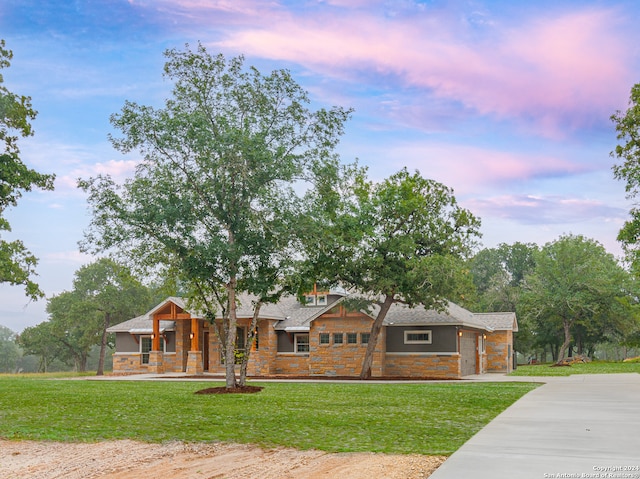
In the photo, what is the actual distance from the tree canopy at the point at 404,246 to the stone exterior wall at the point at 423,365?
2.69 m

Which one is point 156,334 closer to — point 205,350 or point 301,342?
point 205,350

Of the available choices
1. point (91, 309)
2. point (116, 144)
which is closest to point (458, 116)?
point (116, 144)

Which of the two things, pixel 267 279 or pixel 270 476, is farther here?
pixel 267 279

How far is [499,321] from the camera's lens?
1551 inches

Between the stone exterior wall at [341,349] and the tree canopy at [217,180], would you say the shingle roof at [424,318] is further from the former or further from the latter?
the tree canopy at [217,180]

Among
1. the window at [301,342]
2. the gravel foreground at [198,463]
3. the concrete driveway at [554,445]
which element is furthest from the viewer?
the window at [301,342]

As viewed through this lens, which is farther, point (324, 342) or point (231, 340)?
point (324, 342)

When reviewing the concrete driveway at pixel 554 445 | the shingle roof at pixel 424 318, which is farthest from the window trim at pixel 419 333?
the concrete driveway at pixel 554 445

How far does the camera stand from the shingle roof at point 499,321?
126ft

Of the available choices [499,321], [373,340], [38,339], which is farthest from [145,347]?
[38,339]

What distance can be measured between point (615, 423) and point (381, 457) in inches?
207

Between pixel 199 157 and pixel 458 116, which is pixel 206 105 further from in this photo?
pixel 458 116

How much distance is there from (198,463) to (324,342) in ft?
81.3

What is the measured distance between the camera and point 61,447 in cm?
1030
